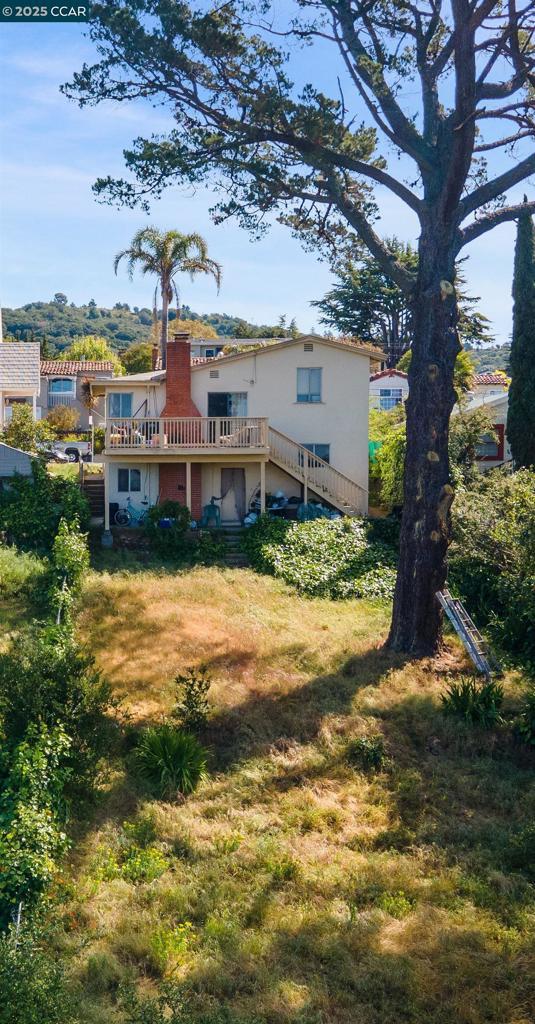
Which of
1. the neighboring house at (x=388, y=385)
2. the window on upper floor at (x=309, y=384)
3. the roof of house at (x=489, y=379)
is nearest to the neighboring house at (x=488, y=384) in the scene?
the roof of house at (x=489, y=379)

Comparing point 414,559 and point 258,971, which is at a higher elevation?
point 414,559

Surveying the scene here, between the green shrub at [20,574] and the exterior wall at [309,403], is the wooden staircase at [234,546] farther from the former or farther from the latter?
the green shrub at [20,574]

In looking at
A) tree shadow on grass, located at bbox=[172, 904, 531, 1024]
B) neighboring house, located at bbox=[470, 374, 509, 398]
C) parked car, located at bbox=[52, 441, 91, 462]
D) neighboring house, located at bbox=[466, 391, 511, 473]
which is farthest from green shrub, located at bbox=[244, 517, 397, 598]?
neighboring house, located at bbox=[470, 374, 509, 398]

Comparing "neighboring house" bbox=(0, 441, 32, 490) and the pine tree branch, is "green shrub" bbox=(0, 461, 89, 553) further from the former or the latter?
the pine tree branch

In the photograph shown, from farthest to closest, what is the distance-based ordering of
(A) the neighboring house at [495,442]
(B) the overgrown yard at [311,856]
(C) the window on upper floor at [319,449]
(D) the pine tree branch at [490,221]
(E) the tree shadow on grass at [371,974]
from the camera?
(A) the neighboring house at [495,442] < (C) the window on upper floor at [319,449] < (D) the pine tree branch at [490,221] < (B) the overgrown yard at [311,856] < (E) the tree shadow on grass at [371,974]

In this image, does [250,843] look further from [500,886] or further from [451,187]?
[451,187]

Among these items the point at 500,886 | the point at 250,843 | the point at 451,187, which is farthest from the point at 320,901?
the point at 451,187
